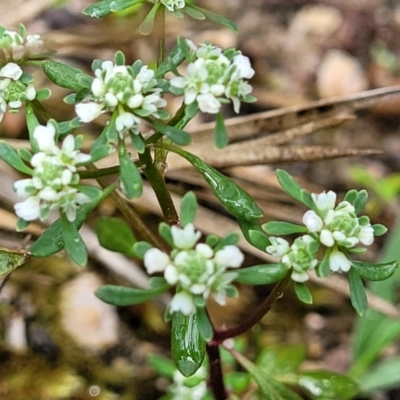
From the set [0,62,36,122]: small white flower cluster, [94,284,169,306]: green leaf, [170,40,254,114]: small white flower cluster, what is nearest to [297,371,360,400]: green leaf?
[94,284,169,306]: green leaf

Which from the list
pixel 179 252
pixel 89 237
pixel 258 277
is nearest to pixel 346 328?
pixel 89 237

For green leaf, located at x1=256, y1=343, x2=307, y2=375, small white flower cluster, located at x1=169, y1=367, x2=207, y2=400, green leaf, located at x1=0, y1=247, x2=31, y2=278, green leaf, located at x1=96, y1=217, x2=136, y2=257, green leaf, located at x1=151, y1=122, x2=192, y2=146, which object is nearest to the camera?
green leaf, located at x1=151, y1=122, x2=192, y2=146

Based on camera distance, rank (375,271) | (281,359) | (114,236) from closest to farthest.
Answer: (375,271) → (114,236) → (281,359)

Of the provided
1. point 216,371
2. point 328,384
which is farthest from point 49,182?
point 328,384

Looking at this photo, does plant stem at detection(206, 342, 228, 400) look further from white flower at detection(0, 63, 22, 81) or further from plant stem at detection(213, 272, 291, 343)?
white flower at detection(0, 63, 22, 81)

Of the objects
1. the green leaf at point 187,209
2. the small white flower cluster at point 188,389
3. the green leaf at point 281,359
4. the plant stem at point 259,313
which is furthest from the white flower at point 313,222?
the green leaf at point 281,359

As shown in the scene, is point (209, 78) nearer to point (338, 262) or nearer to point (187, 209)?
point (187, 209)

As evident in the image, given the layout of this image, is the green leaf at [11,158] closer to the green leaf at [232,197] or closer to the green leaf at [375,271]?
the green leaf at [232,197]
